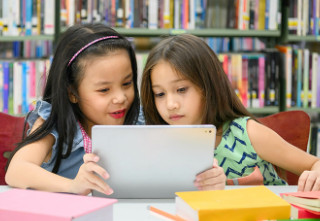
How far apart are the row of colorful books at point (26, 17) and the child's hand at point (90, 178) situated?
1.51 meters

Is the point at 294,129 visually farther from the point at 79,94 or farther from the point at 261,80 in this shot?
the point at 261,80

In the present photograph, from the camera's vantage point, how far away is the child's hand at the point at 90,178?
90cm

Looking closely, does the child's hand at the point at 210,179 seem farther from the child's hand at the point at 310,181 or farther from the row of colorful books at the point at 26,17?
the row of colorful books at the point at 26,17

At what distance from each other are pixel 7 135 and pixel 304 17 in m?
1.72

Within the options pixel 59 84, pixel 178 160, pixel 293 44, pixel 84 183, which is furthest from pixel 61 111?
pixel 293 44

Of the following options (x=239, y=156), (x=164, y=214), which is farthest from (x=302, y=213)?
(x=239, y=156)

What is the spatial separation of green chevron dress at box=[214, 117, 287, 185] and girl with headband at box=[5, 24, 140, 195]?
12.3 inches

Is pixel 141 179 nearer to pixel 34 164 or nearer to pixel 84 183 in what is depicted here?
pixel 84 183

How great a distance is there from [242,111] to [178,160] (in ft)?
1.89

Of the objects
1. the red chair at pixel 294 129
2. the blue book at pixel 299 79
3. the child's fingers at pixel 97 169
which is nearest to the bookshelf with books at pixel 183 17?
the blue book at pixel 299 79

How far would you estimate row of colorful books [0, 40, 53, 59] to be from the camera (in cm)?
253

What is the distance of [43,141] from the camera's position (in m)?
1.26

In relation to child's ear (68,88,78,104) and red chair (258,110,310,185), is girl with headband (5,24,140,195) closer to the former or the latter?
child's ear (68,88,78,104)

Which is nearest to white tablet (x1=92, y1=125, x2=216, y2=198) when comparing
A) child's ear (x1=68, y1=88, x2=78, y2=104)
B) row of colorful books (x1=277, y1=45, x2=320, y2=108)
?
child's ear (x1=68, y1=88, x2=78, y2=104)
